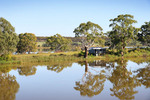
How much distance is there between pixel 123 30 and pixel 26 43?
30.9 m

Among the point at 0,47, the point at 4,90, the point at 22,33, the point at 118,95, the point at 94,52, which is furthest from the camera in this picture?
the point at 22,33

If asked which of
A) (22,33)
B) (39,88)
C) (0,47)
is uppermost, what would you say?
(22,33)

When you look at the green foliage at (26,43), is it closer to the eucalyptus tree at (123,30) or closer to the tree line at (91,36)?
the tree line at (91,36)

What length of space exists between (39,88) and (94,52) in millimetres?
37346

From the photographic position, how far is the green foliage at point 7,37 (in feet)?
119

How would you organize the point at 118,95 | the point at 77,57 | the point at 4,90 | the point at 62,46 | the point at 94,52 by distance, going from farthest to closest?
the point at 62,46, the point at 94,52, the point at 77,57, the point at 4,90, the point at 118,95

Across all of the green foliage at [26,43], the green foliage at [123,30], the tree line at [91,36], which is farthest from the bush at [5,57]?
the green foliage at [123,30]

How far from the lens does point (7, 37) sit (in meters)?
36.5

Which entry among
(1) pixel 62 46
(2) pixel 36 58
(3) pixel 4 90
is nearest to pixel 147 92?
(3) pixel 4 90

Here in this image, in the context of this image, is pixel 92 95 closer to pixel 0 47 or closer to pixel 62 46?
pixel 0 47

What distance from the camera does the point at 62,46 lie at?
2827 inches

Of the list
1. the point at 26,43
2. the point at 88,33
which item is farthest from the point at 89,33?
the point at 26,43

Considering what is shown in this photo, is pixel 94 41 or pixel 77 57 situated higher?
pixel 94 41

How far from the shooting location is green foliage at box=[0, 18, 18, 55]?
36188mm
